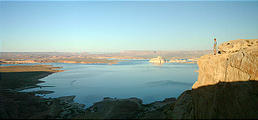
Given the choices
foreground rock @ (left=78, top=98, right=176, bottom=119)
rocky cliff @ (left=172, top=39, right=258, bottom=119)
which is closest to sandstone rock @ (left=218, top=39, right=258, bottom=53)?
rocky cliff @ (left=172, top=39, right=258, bottom=119)

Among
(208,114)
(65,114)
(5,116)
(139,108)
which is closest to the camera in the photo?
(208,114)

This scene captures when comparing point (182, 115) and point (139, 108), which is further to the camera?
point (139, 108)

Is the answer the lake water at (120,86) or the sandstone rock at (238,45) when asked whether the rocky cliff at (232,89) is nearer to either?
the sandstone rock at (238,45)

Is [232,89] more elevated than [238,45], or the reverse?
[238,45]

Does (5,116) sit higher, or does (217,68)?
(217,68)

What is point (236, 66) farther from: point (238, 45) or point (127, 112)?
point (127, 112)

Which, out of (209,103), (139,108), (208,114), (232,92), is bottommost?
(139,108)

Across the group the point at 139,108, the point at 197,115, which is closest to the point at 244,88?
the point at 197,115

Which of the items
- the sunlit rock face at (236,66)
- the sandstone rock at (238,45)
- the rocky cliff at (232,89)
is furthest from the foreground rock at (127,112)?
the sandstone rock at (238,45)

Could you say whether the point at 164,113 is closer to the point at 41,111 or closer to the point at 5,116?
the point at 41,111

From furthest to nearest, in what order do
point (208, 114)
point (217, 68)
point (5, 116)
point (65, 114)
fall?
point (65, 114), point (5, 116), point (217, 68), point (208, 114)

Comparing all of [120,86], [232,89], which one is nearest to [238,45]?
[232,89]
